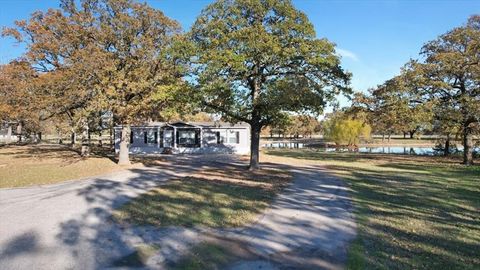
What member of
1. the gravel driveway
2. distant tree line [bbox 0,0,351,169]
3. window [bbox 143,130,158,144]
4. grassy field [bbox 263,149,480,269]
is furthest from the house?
the gravel driveway

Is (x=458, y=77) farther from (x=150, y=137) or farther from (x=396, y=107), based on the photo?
(x=150, y=137)

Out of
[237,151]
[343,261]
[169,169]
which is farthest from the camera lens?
[237,151]

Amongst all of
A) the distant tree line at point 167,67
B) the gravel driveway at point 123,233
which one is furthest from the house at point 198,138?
the gravel driveway at point 123,233

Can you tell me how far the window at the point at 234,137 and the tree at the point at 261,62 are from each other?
15.2 m

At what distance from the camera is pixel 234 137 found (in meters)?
35.0

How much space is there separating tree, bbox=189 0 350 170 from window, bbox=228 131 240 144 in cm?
1522

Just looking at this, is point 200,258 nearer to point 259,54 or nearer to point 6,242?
point 6,242

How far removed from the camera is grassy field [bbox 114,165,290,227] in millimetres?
9242

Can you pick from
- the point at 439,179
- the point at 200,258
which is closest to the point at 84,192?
the point at 200,258

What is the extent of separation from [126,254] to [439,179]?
15.1 meters

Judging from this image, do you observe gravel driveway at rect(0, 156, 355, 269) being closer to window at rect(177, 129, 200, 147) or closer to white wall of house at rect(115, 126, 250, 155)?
white wall of house at rect(115, 126, 250, 155)

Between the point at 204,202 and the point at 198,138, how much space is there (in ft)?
77.8

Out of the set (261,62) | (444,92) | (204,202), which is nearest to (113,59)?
(261,62)

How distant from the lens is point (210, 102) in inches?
752
